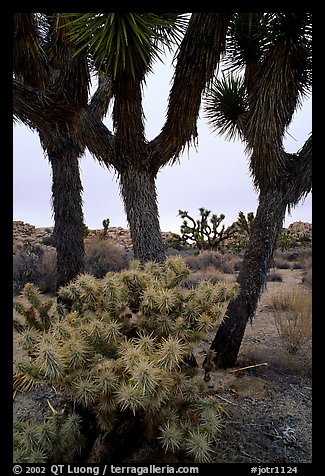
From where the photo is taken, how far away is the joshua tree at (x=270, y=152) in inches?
155

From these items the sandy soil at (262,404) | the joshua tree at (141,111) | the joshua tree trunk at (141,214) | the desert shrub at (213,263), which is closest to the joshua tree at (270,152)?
the sandy soil at (262,404)

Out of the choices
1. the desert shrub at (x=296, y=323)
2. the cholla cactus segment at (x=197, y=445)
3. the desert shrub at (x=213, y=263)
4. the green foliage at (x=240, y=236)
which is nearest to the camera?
the cholla cactus segment at (x=197, y=445)

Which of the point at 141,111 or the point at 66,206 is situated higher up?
the point at 141,111

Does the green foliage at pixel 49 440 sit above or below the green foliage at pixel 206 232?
below

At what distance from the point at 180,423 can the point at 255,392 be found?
4.41 feet

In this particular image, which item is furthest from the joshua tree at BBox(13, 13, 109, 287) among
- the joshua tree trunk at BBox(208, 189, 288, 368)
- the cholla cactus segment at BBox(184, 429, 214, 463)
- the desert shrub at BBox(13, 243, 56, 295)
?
the cholla cactus segment at BBox(184, 429, 214, 463)

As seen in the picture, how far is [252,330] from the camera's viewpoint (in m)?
5.23

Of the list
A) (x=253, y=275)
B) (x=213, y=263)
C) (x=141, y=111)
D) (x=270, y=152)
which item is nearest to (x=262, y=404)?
(x=253, y=275)

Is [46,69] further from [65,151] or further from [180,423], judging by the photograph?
[180,423]

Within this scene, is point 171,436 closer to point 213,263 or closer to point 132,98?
point 132,98

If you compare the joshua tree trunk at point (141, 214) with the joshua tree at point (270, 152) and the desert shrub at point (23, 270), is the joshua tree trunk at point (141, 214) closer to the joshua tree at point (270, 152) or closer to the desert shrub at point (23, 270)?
the joshua tree at point (270, 152)

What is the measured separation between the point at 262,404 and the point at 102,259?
14.9ft

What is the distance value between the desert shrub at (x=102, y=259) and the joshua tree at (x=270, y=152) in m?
3.00

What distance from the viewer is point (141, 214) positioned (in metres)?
4.32
